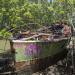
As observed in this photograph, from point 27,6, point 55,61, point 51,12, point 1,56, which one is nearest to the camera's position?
point 1,56

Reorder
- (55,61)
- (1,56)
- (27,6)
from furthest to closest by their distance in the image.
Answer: (27,6)
(55,61)
(1,56)

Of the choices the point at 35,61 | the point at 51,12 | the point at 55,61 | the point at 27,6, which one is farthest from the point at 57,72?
the point at 51,12

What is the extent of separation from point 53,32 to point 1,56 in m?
5.97

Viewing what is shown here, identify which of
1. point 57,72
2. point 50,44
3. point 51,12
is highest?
point 51,12

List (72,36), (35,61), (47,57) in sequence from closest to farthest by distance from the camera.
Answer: (35,61), (47,57), (72,36)

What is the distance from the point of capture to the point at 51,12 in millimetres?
21156

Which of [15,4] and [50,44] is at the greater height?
[15,4]

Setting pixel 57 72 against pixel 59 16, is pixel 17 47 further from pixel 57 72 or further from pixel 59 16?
pixel 59 16

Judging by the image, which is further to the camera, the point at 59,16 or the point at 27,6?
the point at 59,16

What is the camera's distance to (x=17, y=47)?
455 inches

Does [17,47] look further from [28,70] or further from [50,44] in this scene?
[50,44]

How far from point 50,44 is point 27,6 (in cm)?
637

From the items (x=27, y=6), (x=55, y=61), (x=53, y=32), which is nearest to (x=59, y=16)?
(x=27, y=6)

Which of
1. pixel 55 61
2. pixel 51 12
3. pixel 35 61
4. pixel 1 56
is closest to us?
pixel 1 56
